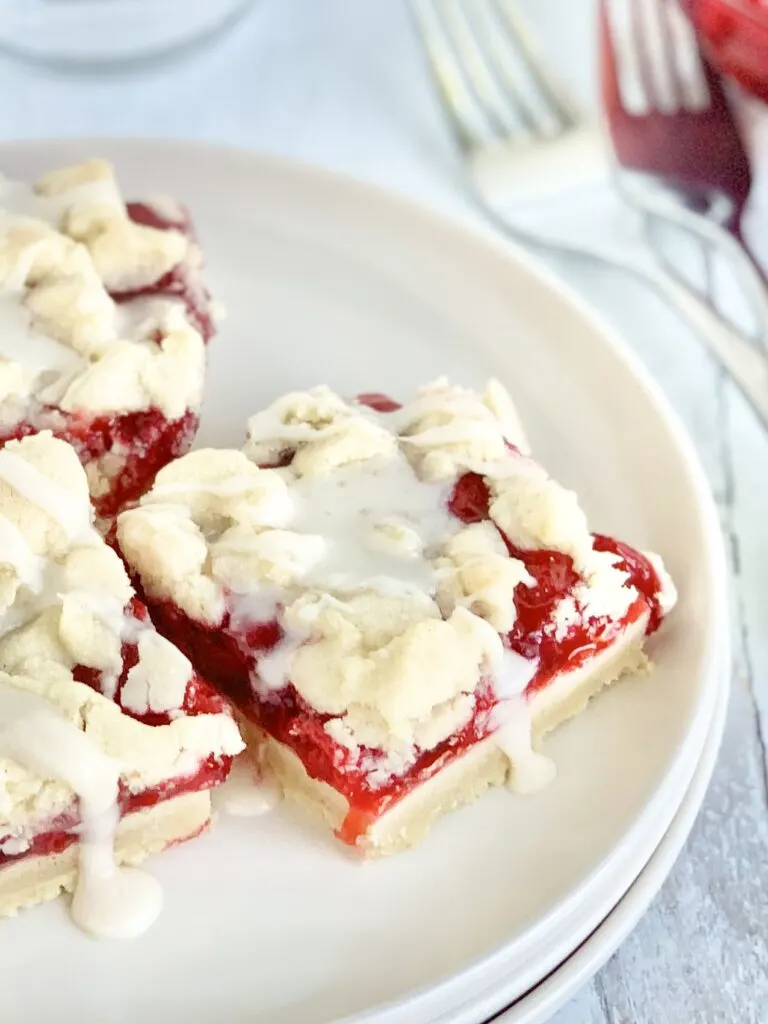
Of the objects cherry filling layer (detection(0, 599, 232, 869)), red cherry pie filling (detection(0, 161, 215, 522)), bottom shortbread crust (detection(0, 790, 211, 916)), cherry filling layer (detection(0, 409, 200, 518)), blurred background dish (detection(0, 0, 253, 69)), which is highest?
blurred background dish (detection(0, 0, 253, 69))

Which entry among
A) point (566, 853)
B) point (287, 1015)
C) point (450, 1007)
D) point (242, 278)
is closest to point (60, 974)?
point (287, 1015)

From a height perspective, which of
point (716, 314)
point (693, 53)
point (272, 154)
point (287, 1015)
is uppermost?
point (693, 53)

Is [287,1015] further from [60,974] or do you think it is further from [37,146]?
[37,146]

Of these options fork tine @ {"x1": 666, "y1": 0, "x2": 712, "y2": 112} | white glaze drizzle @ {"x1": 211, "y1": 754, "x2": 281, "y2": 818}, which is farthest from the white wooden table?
white glaze drizzle @ {"x1": 211, "y1": 754, "x2": 281, "y2": 818}

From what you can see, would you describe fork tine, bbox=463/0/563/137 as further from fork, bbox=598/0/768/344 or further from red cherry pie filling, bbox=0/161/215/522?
red cherry pie filling, bbox=0/161/215/522

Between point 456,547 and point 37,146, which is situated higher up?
point 37,146

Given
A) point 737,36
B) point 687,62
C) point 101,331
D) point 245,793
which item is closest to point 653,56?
point 687,62
